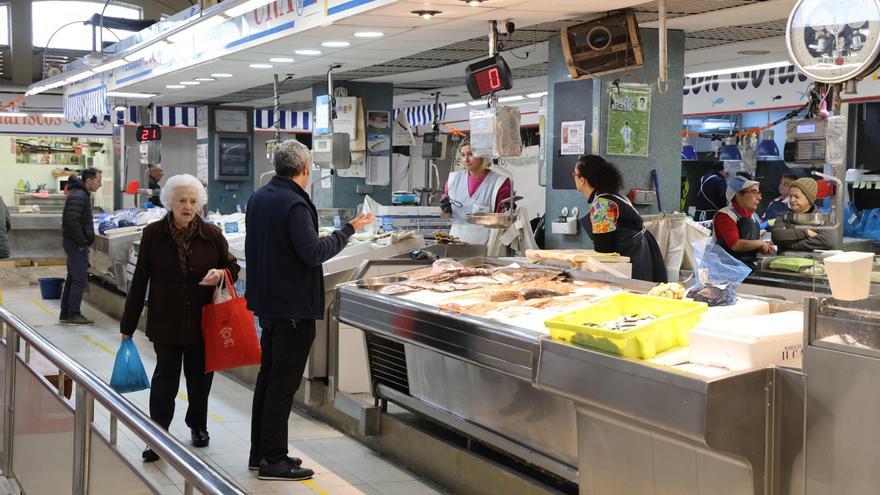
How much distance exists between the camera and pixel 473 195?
7492 mm

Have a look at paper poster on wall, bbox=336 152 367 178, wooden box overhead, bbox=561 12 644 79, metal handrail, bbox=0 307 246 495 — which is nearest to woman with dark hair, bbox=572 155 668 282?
wooden box overhead, bbox=561 12 644 79

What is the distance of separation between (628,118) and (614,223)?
66.6 inches

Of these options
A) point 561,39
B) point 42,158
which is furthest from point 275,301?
point 42,158

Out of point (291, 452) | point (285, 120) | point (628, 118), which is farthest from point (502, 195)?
point (285, 120)

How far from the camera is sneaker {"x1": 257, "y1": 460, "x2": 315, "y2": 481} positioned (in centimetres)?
495

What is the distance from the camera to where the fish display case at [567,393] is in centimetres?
283

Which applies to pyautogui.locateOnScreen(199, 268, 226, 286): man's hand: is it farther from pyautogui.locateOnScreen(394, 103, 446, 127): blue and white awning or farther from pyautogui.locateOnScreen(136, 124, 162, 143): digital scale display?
pyautogui.locateOnScreen(394, 103, 446, 127): blue and white awning

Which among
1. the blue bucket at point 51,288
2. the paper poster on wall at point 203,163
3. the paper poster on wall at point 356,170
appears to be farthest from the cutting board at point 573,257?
the paper poster on wall at point 203,163

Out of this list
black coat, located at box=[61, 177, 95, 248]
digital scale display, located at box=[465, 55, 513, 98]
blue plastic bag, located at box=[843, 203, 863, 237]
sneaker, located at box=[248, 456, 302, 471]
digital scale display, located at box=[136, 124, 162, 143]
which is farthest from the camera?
digital scale display, located at box=[136, 124, 162, 143]

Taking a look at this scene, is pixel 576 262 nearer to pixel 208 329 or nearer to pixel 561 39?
pixel 208 329

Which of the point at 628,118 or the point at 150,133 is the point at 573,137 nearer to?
the point at 628,118

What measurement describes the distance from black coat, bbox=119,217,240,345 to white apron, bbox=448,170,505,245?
101 inches

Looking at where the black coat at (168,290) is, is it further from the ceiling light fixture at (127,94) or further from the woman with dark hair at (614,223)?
the ceiling light fixture at (127,94)

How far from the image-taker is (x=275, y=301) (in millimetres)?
4730
